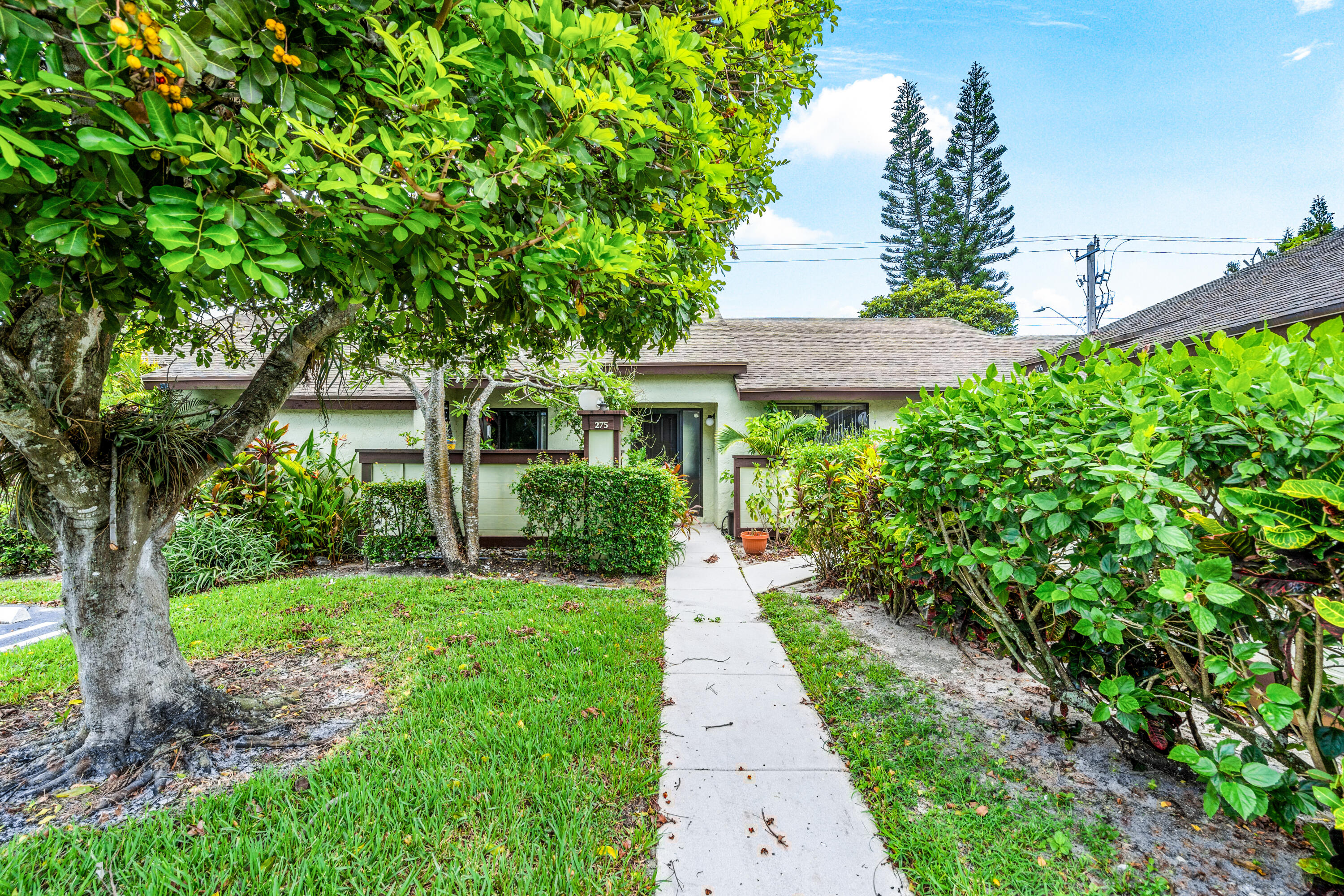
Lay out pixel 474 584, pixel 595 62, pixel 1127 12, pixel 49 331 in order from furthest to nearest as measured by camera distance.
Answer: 1. pixel 1127 12
2. pixel 474 584
3. pixel 49 331
4. pixel 595 62

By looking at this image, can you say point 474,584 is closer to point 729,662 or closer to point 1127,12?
point 729,662

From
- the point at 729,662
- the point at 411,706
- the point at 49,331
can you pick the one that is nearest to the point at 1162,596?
the point at 729,662

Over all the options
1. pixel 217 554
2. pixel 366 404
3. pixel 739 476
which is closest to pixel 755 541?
pixel 739 476

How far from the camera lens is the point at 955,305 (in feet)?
79.3

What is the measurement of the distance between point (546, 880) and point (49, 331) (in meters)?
3.08

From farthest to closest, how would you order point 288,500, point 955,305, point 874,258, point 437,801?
point 874,258, point 955,305, point 288,500, point 437,801

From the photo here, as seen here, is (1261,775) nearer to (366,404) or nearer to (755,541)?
(755,541)

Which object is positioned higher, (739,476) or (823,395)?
(823,395)

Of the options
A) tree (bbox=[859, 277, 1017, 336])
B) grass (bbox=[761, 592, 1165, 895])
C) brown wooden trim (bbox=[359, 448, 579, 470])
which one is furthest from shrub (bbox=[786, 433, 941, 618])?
tree (bbox=[859, 277, 1017, 336])

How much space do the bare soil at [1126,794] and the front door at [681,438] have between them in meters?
6.80

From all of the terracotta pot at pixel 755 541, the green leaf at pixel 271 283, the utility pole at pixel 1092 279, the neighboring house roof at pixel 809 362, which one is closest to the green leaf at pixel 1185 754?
the green leaf at pixel 271 283

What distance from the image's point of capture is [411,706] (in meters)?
3.00

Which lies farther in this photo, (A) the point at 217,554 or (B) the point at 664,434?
(B) the point at 664,434

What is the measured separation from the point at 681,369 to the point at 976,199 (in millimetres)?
24703
